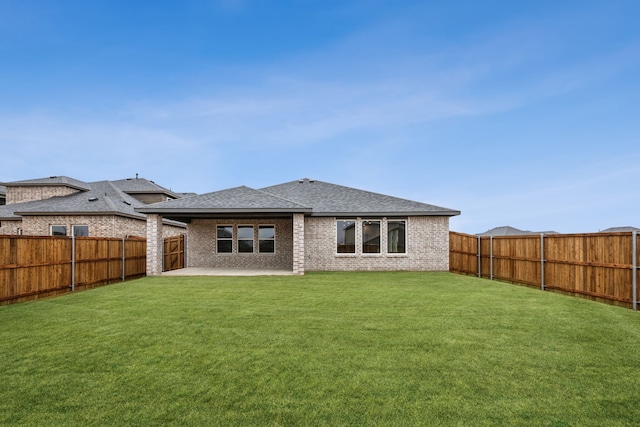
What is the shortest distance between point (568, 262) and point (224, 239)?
607 inches

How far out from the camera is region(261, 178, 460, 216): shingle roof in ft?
56.7

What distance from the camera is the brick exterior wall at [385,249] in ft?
57.4

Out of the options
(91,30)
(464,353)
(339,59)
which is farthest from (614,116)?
(91,30)

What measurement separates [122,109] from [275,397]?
21818mm

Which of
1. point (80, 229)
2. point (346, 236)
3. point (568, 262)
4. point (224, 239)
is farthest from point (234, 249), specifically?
point (568, 262)

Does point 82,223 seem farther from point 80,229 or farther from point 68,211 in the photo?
point 68,211

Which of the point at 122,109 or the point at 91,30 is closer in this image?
the point at 91,30

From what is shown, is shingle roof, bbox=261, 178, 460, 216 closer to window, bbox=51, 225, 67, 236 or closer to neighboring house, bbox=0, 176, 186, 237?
neighboring house, bbox=0, 176, 186, 237

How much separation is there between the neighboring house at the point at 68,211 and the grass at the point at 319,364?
A: 12520mm

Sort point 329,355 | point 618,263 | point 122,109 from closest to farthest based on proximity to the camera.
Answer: point 329,355 < point 618,263 < point 122,109

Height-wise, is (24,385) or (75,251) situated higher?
(75,251)

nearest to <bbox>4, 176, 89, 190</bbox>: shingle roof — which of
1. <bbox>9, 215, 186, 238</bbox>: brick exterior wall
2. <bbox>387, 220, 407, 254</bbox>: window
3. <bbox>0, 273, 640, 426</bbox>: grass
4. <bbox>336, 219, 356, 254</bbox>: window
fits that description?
<bbox>9, 215, 186, 238</bbox>: brick exterior wall

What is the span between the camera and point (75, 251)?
11.5 meters

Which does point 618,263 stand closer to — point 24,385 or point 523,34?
point 523,34
